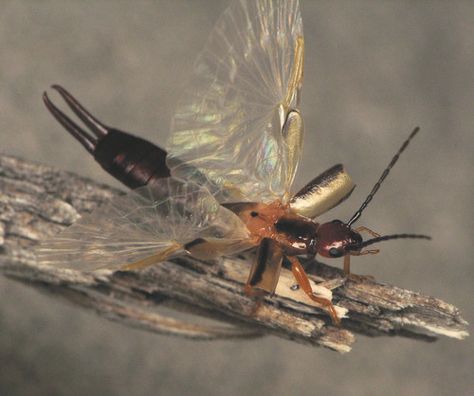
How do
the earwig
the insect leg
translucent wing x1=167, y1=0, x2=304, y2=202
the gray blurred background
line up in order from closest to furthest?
the insect leg
translucent wing x1=167, y1=0, x2=304, y2=202
the earwig
the gray blurred background

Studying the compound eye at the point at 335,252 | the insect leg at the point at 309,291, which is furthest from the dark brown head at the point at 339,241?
the insect leg at the point at 309,291

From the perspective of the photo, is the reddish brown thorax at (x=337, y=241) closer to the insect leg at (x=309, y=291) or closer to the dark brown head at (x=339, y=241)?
the dark brown head at (x=339, y=241)

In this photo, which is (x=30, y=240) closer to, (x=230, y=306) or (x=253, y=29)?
(x=230, y=306)

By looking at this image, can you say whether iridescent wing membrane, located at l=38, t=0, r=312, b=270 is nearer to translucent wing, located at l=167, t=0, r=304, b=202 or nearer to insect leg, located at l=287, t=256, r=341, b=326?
translucent wing, located at l=167, t=0, r=304, b=202

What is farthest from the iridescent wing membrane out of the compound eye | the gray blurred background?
the gray blurred background

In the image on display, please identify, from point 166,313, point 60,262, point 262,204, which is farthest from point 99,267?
point 166,313

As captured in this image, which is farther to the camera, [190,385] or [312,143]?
[312,143]
